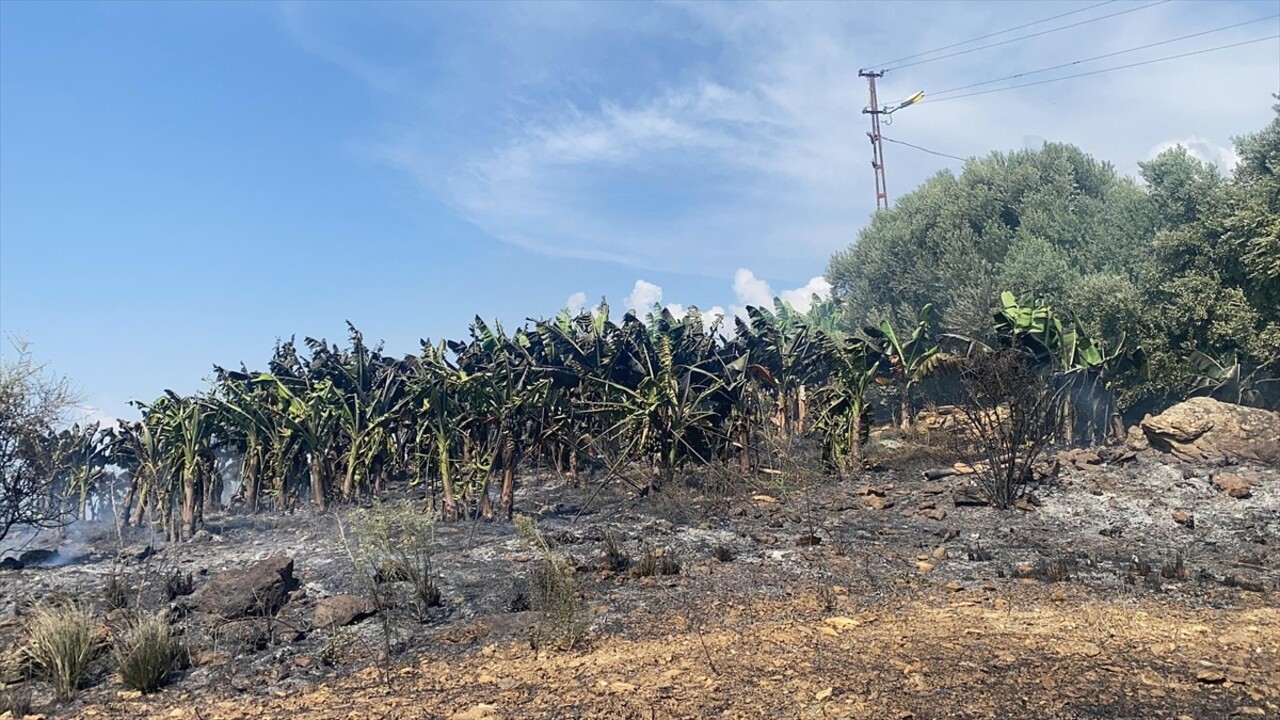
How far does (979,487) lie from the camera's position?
13.1 m

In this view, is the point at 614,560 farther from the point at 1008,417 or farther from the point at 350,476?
the point at 350,476

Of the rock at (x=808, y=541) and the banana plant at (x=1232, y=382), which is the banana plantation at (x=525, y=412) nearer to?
the banana plant at (x=1232, y=382)

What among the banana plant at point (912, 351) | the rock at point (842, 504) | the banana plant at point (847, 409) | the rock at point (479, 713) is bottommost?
the rock at point (479, 713)

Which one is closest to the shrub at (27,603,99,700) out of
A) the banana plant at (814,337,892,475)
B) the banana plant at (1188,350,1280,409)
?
the banana plant at (814,337,892,475)

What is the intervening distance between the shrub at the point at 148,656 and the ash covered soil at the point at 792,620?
125 mm

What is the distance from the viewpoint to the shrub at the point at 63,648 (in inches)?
268

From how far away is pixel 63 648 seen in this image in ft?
22.8

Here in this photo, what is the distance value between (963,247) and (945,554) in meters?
23.4

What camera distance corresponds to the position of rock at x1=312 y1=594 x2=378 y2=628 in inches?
315

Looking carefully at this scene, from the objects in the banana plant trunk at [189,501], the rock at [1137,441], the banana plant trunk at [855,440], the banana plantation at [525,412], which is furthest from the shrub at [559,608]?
the rock at [1137,441]

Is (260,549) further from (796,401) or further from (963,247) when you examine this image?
(963,247)

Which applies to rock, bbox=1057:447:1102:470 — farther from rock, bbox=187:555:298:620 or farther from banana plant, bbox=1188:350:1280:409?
rock, bbox=187:555:298:620

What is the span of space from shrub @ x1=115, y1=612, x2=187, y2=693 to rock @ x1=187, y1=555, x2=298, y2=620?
126 centimetres

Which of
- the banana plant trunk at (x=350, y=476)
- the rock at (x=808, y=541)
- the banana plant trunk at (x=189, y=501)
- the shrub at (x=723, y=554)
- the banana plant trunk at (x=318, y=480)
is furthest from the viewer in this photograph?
the banana plant trunk at (x=318, y=480)
